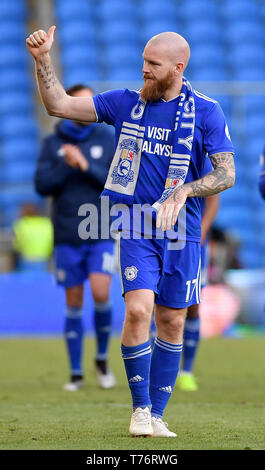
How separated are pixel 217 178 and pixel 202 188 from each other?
0.10m

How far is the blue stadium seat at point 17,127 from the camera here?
782 inches

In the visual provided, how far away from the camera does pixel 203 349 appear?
11.4m

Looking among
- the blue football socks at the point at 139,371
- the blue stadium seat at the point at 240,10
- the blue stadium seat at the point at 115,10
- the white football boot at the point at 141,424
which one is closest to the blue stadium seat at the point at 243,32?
the blue stadium seat at the point at 240,10

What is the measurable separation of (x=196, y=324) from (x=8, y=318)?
227 inches

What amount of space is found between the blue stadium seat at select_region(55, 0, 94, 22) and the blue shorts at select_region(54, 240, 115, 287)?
14.2m

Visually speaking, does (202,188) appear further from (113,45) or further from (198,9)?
(198,9)

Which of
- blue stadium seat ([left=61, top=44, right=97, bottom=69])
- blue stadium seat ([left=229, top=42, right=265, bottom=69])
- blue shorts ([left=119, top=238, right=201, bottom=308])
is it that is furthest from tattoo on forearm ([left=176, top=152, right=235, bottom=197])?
blue stadium seat ([left=61, top=44, right=97, bottom=69])

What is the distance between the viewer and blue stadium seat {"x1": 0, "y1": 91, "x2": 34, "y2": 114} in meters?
20.2

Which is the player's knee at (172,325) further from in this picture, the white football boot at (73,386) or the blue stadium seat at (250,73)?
the blue stadium seat at (250,73)

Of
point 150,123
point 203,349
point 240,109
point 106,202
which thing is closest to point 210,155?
point 150,123

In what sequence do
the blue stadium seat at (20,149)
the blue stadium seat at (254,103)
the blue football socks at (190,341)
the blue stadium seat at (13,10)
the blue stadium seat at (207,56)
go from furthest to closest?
the blue stadium seat at (13,10), the blue stadium seat at (207,56), the blue stadium seat at (20,149), the blue stadium seat at (254,103), the blue football socks at (190,341)

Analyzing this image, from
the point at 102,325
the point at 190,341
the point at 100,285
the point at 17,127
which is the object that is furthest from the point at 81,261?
the point at 17,127

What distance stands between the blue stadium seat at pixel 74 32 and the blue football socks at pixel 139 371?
55.5ft

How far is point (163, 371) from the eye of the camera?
507 cm
